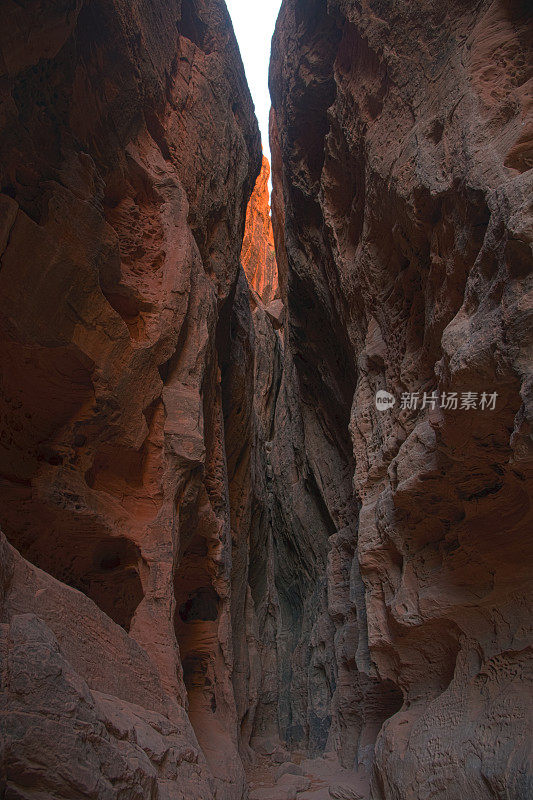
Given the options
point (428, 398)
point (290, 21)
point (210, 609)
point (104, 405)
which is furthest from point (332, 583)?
point (290, 21)

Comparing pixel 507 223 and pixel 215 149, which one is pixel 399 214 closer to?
pixel 507 223

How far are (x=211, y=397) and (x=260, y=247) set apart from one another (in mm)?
24287

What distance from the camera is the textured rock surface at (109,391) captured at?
11.0 feet

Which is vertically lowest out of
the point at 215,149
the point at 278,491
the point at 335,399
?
the point at 278,491

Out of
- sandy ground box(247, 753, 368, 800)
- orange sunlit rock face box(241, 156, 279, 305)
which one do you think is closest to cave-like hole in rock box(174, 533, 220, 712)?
sandy ground box(247, 753, 368, 800)

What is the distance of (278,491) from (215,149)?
12.9 m

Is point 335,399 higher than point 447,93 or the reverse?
the reverse

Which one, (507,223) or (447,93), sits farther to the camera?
(447,93)

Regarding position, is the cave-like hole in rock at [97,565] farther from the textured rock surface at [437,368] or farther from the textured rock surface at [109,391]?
the textured rock surface at [437,368]

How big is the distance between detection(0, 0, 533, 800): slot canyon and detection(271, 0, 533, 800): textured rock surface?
0.03 m

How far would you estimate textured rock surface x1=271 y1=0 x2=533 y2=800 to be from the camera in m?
3.89

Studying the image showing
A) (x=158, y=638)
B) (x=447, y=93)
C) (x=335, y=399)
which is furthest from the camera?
(x=335, y=399)

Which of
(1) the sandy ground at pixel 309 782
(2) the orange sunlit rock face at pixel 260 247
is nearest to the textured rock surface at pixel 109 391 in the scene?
(1) the sandy ground at pixel 309 782

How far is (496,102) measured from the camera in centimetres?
487
